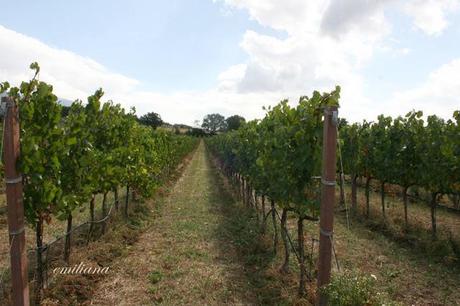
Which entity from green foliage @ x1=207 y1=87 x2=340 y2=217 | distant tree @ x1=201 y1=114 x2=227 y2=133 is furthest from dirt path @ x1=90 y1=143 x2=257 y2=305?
distant tree @ x1=201 y1=114 x2=227 y2=133

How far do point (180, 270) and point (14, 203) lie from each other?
168 inches

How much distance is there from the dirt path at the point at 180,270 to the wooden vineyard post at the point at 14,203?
84.3 inches

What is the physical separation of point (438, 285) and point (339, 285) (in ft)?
15.8

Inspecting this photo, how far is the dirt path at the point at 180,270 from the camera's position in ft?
22.6

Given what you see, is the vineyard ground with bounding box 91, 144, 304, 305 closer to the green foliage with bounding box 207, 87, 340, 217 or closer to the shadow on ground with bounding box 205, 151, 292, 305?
the shadow on ground with bounding box 205, 151, 292, 305

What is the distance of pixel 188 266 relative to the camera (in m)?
8.38

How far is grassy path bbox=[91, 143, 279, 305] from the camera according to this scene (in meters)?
6.92

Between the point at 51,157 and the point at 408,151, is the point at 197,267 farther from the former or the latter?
the point at 408,151

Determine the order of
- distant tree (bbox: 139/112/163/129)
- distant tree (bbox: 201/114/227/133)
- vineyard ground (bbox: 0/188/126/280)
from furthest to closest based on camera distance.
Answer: distant tree (bbox: 201/114/227/133), distant tree (bbox: 139/112/163/129), vineyard ground (bbox: 0/188/126/280)

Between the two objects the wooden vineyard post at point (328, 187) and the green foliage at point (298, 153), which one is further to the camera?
the green foliage at point (298, 153)

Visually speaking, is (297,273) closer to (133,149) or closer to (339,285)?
(339,285)

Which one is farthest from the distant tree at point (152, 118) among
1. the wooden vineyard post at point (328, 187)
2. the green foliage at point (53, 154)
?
the wooden vineyard post at point (328, 187)

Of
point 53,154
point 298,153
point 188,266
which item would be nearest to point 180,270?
point 188,266

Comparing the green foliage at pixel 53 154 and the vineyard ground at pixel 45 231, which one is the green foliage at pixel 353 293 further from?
the vineyard ground at pixel 45 231
